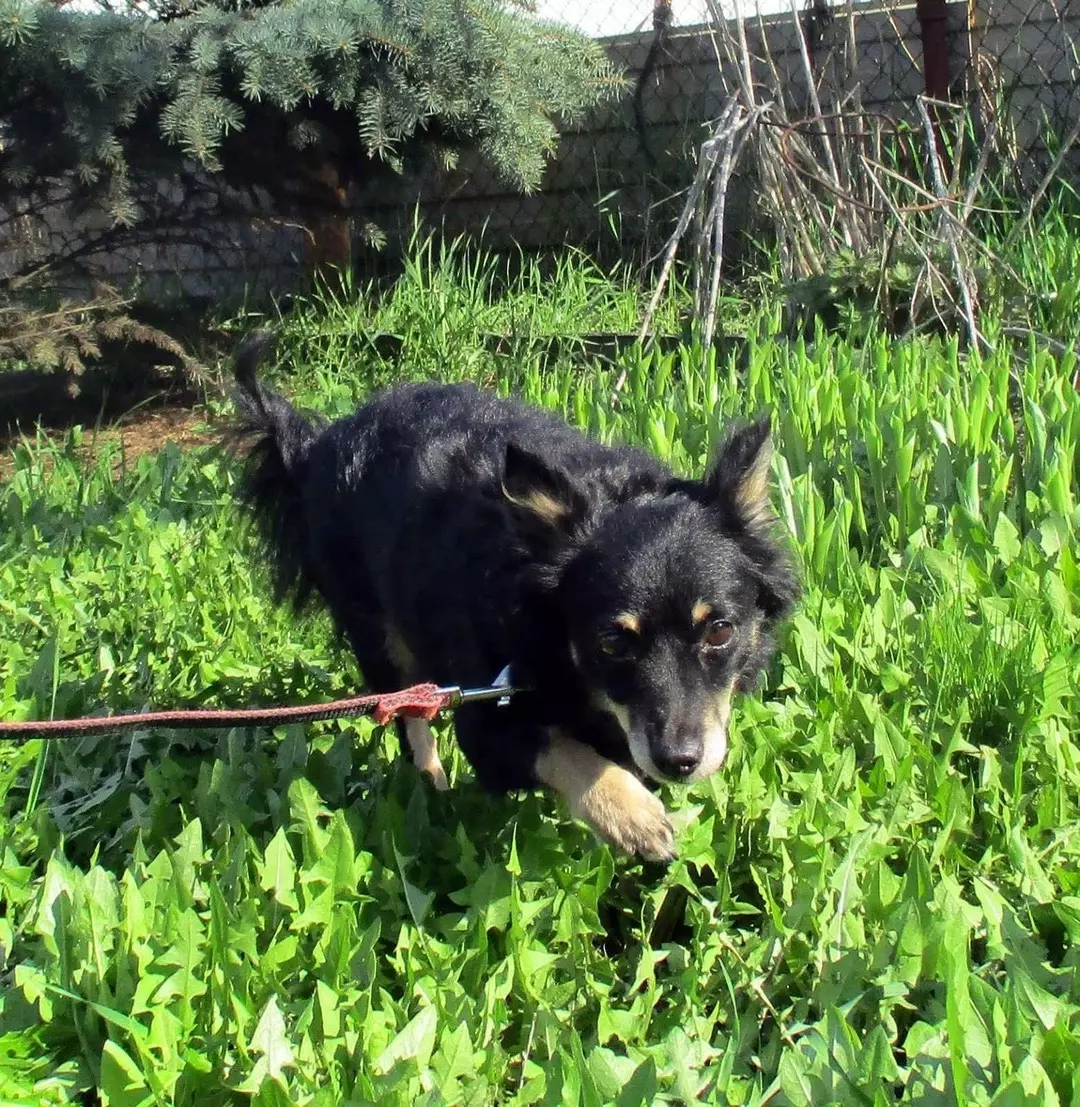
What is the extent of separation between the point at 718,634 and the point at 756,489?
41cm

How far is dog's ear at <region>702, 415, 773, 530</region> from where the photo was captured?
2.81m

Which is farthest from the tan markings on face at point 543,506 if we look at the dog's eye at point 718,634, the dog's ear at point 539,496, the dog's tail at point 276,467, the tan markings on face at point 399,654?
the dog's tail at point 276,467

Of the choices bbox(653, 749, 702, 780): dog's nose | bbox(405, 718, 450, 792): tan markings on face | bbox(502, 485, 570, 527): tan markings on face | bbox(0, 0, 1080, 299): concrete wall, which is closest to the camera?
bbox(653, 749, 702, 780): dog's nose

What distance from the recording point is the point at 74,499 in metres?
5.39

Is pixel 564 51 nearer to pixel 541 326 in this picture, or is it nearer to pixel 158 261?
pixel 541 326

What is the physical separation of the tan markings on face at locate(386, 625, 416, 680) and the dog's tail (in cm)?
48

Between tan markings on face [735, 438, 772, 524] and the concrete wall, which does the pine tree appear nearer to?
the concrete wall

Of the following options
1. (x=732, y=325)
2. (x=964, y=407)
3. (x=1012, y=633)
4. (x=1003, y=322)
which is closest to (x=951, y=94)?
(x=732, y=325)

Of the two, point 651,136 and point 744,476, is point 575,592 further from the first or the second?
point 651,136

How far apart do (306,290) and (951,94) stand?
13.6ft

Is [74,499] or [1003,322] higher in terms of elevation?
[1003,322]

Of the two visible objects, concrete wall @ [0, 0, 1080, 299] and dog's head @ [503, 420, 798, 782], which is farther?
concrete wall @ [0, 0, 1080, 299]

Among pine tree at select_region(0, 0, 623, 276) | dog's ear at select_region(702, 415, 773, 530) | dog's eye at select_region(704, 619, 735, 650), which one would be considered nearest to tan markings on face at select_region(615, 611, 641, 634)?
dog's eye at select_region(704, 619, 735, 650)

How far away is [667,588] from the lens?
8.48 ft
